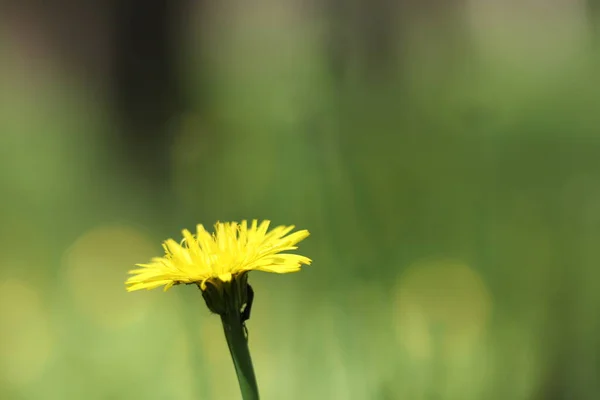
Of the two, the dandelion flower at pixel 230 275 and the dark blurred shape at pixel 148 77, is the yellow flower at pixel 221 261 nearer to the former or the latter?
the dandelion flower at pixel 230 275

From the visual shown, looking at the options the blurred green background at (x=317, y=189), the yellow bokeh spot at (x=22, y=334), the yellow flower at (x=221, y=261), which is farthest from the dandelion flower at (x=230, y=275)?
the yellow bokeh spot at (x=22, y=334)

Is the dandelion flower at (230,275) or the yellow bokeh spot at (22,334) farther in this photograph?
the yellow bokeh spot at (22,334)

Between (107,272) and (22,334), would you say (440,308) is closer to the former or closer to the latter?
(107,272)

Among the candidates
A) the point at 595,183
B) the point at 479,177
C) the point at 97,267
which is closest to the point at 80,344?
the point at 97,267

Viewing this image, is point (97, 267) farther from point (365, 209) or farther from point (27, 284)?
point (365, 209)

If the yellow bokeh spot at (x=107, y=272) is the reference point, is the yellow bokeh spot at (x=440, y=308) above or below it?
below

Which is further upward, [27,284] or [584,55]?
[584,55]
